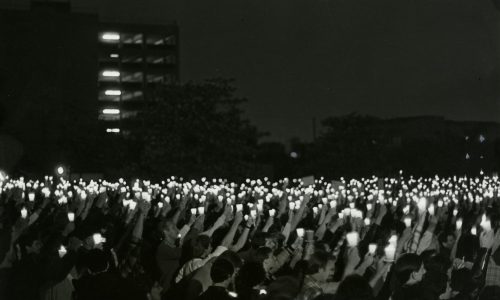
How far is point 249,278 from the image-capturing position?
783cm

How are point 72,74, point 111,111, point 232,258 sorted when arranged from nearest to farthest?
1. point 232,258
2. point 72,74
3. point 111,111

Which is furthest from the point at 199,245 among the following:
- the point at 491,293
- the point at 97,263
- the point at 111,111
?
the point at 111,111

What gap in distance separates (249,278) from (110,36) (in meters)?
116

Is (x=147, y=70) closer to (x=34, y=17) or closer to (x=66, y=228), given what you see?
(x=34, y=17)

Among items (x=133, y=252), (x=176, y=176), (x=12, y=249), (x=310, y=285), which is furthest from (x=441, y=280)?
(x=176, y=176)

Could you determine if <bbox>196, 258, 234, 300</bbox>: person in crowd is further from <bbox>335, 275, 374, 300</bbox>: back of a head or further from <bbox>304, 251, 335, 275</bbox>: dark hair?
<bbox>304, 251, 335, 275</bbox>: dark hair

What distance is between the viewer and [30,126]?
63156 millimetres

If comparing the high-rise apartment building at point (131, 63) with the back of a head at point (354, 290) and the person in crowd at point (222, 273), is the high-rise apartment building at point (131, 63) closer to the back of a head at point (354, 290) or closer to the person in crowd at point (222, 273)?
the person in crowd at point (222, 273)

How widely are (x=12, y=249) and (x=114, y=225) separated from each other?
342cm

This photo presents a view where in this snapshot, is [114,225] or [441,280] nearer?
[441,280]

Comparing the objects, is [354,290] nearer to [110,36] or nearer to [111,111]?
[111,111]

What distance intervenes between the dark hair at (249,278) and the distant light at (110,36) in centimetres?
11558

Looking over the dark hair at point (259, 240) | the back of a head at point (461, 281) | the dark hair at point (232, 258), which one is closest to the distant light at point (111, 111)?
the dark hair at point (259, 240)

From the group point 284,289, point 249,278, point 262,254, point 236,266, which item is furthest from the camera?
point 262,254
